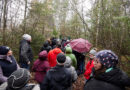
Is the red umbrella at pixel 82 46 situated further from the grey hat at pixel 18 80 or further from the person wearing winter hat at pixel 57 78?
the grey hat at pixel 18 80

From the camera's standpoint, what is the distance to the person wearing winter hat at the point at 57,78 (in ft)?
9.94

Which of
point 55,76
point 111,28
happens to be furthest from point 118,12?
point 55,76

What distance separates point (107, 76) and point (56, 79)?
64.6 inches

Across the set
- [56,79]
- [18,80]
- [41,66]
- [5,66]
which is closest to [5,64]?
[5,66]

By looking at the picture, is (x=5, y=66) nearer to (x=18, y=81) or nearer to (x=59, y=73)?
(x=59, y=73)

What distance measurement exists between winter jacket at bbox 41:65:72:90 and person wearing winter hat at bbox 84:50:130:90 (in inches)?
54.6

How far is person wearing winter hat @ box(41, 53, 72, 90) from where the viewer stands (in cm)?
303

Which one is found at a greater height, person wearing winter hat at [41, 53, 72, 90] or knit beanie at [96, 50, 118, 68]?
knit beanie at [96, 50, 118, 68]

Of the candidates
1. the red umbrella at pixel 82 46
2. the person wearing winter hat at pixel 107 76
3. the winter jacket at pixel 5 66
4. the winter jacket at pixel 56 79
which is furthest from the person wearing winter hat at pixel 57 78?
the red umbrella at pixel 82 46

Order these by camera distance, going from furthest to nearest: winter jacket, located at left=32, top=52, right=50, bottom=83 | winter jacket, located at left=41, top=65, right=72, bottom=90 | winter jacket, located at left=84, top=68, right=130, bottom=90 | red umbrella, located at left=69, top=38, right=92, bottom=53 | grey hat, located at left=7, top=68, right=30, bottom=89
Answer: red umbrella, located at left=69, top=38, right=92, bottom=53
winter jacket, located at left=32, top=52, right=50, bottom=83
winter jacket, located at left=41, top=65, right=72, bottom=90
grey hat, located at left=7, top=68, right=30, bottom=89
winter jacket, located at left=84, top=68, right=130, bottom=90

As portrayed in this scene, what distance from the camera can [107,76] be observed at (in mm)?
1611

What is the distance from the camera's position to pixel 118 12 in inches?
176

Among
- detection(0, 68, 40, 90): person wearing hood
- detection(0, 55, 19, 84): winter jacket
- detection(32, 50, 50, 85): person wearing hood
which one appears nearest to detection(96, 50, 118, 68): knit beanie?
detection(0, 68, 40, 90): person wearing hood

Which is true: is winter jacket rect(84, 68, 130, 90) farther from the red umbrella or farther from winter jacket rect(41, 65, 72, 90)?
the red umbrella
